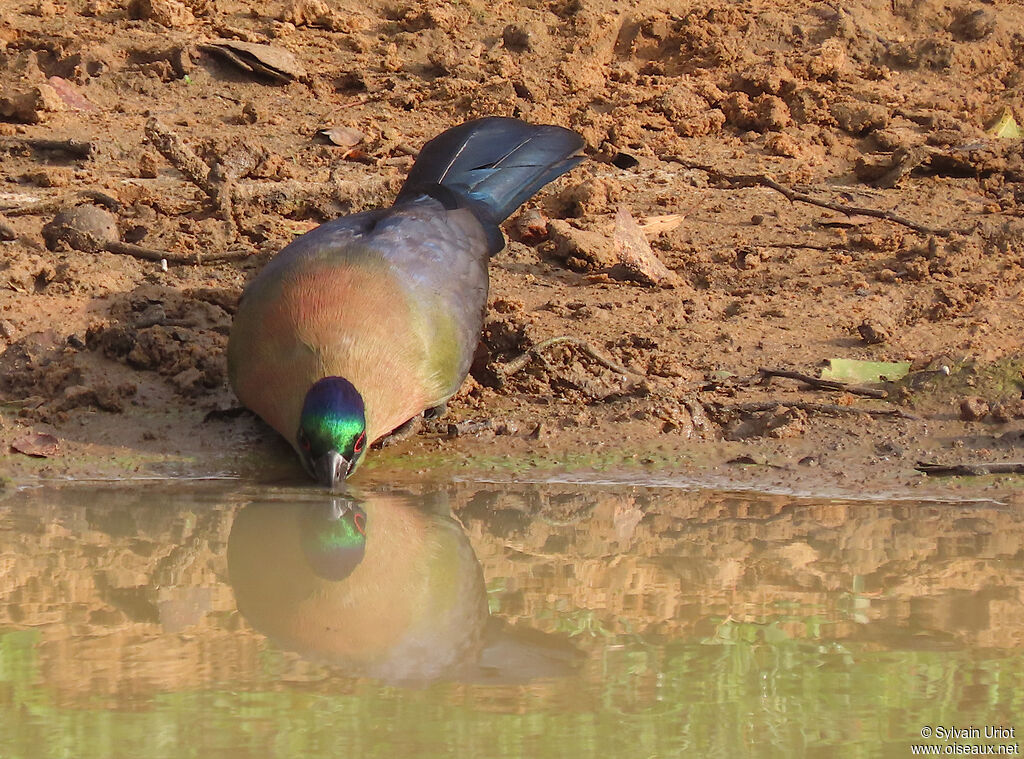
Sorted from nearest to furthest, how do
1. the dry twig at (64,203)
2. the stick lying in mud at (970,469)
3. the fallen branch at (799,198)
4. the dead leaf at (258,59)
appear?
1. the stick lying in mud at (970,469)
2. the dry twig at (64,203)
3. the fallen branch at (799,198)
4. the dead leaf at (258,59)

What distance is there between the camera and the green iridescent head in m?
4.19

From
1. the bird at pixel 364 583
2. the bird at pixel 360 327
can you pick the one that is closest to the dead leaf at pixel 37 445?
the bird at pixel 360 327

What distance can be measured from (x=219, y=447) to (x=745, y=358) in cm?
214

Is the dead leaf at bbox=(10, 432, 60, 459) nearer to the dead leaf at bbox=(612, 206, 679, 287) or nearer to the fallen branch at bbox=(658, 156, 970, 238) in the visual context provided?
the dead leaf at bbox=(612, 206, 679, 287)

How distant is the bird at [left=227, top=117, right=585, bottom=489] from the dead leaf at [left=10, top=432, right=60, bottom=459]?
27.3 inches

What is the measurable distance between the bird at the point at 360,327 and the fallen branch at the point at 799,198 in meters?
1.88

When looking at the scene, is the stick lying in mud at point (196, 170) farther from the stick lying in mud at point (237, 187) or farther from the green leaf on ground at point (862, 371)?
the green leaf on ground at point (862, 371)

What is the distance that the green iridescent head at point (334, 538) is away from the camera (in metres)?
4.19

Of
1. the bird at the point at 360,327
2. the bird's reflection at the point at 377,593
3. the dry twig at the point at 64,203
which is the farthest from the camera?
the dry twig at the point at 64,203

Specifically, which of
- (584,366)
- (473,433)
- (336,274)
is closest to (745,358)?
(584,366)

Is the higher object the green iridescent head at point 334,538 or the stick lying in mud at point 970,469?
the stick lying in mud at point 970,469

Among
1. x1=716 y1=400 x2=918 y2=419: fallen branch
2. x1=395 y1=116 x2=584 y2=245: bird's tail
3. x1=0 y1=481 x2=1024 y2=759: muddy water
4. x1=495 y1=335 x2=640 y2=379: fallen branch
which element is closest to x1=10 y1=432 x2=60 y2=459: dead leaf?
x1=0 y1=481 x2=1024 y2=759: muddy water

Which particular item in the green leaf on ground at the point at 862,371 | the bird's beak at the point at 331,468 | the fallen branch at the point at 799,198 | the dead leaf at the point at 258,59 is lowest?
the bird's beak at the point at 331,468

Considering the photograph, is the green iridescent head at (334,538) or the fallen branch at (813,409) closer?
the green iridescent head at (334,538)
